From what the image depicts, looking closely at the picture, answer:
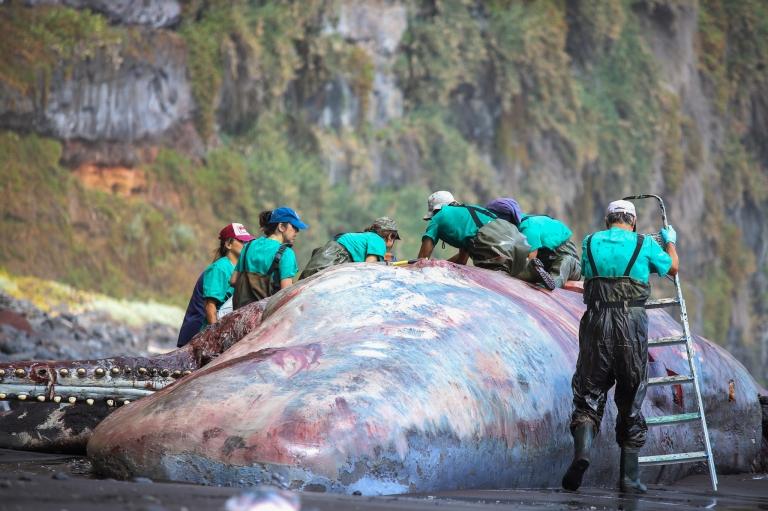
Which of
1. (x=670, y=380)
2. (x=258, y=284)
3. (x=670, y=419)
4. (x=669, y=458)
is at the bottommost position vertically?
(x=669, y=458)

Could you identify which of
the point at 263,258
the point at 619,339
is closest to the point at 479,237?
the point at 263,258

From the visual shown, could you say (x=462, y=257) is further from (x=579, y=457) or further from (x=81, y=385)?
(x=81, y=385)

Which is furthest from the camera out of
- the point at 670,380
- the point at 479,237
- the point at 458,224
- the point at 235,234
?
the point at 235,234

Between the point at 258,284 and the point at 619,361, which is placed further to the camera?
the point at 258,284

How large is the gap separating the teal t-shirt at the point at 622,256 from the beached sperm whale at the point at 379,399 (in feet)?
1.66

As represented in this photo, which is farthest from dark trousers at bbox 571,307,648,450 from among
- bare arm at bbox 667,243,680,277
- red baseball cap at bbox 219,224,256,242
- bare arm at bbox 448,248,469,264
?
red baseball cap at bbox 219,224,256,242

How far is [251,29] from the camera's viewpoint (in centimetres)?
3017

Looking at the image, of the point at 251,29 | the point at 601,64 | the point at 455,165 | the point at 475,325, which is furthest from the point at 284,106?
the point at 475,325

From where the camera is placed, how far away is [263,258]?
9094mm

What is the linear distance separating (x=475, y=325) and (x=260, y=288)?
267 centimetres

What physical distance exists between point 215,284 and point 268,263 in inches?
25.0

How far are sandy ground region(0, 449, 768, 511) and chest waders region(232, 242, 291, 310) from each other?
190cm

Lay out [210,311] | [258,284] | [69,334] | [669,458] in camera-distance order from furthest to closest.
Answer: [69,334]
[210,311]
[258,284]
[669,458]

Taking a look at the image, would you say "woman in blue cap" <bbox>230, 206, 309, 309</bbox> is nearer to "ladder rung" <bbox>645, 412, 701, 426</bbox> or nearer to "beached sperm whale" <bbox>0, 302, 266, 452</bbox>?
"beached sperm whale" <bbox>0, 302, 266, 452</bbox>
